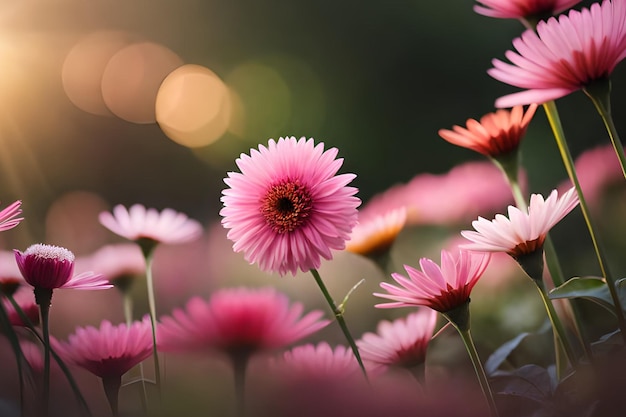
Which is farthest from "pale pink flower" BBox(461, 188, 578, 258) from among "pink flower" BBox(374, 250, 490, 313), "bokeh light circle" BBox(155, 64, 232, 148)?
"bokeh light circle" BBox(155, 64, 232, 148)

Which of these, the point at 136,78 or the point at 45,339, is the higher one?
the point at 136,78

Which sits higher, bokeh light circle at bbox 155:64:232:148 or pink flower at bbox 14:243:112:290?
bokeh light circle at bbox 155:64:232:148

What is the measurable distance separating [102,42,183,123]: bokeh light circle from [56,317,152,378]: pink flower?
0.22 metres

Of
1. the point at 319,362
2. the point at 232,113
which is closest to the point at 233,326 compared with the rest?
the point at 319,362

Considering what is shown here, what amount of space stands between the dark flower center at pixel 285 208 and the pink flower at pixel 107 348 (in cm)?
4

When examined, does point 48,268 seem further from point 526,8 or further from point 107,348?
point 526,8

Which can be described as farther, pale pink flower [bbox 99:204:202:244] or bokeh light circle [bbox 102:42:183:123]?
bokeh light circle [bbox 102:42:183:123]

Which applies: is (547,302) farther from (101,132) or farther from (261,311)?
(101,132)

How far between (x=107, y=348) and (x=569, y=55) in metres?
0.13

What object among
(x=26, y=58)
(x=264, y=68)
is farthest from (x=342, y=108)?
(x=26, y=58)

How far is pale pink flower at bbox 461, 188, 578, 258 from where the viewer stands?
0.14 metres

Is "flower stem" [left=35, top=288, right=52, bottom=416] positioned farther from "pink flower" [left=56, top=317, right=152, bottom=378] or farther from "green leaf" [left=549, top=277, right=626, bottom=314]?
"green leaf" [left=549, top=277, right=626, bottom=314]

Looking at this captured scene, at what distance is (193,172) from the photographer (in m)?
0.34

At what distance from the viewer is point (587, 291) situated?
5.8 inches
